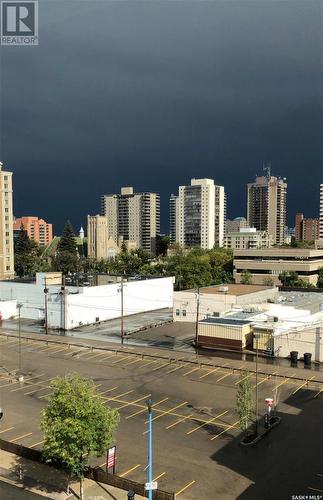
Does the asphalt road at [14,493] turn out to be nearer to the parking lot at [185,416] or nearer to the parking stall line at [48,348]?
the parking lot at [185,416]

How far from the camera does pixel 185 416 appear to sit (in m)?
→ 27.6

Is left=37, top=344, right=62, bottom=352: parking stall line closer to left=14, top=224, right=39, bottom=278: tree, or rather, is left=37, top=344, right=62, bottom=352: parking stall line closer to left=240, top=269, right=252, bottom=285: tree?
left=240, top=269, right=252, bottom=285: tree

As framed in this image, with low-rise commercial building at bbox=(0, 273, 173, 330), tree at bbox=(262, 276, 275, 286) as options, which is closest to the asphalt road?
low-rise commercial building at bbox=(0, 273, 173, 330)

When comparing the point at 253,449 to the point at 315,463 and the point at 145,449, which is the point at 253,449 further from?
the point at 145,449

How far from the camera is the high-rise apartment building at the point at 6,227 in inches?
4547

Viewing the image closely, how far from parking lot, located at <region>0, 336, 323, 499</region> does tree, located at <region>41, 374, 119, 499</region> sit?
9.96ft

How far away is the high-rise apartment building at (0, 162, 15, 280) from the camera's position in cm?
11550

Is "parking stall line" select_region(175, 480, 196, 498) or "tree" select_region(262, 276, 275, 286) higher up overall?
"tree" select_region(262, 276, 275, 286)

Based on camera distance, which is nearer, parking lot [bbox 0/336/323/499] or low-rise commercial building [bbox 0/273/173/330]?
parking lot [bbox 0/336/323/499]

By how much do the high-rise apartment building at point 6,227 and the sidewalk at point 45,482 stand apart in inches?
3859

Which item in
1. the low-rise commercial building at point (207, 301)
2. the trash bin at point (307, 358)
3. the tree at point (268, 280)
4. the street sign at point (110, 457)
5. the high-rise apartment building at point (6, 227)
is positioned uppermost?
the high-rise apartment building at point (6, 227)

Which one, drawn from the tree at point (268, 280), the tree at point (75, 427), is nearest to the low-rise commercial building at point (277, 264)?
the tree at point (268, 280)

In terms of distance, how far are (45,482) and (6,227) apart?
105 meters

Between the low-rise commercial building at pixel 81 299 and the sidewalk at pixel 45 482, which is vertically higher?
the low-rise commercial building at pixel 81 299
